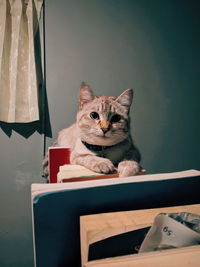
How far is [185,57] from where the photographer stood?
125 cm

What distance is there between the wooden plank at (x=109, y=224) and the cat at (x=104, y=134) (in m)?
0.29

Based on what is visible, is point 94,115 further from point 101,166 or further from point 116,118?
point 101,166

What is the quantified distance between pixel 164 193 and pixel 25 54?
1063mm

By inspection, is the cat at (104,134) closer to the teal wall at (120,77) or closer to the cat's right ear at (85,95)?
the cat's right ear at (85,95)

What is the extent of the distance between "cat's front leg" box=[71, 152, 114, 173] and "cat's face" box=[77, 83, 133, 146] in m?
0.06

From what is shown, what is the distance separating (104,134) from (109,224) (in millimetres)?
415

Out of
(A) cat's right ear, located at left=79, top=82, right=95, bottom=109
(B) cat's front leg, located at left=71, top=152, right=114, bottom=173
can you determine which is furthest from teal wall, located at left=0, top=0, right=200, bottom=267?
(B) cat's front leg, located at left=71, top=152, right=114, bottom=173

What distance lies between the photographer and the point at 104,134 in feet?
2.24

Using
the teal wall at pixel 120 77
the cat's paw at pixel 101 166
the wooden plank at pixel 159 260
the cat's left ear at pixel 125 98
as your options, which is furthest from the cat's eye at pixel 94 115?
the wooden plank at pixel 159 260

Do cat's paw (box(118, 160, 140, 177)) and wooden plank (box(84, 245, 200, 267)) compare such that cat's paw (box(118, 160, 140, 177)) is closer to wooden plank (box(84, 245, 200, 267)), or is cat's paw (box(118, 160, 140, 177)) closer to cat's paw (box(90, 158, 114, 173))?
cat's paw (box(90, 158, 114, 173))

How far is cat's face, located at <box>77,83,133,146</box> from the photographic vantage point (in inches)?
27.1

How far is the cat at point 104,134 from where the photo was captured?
661mm

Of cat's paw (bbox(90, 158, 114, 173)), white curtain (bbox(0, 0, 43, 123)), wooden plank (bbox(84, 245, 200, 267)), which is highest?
white curtain (bbox(0, 0, 43, 123))

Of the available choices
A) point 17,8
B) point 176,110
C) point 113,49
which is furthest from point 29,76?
point 176,110
